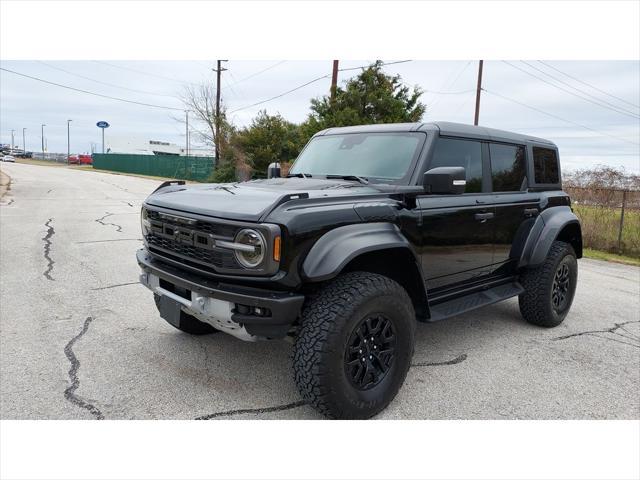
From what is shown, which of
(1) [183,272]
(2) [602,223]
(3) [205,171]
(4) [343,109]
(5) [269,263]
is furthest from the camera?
(3) [205,171]

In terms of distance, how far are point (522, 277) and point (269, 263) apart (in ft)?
10.5

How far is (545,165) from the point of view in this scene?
525cm

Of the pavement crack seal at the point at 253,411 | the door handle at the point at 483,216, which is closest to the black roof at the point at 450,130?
the door handle at the point at 483,216

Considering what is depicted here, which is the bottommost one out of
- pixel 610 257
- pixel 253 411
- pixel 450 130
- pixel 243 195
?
pixel 253 411

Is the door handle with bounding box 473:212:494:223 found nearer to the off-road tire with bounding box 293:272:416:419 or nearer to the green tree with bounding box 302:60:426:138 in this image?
the off-road tire with bounding box 293:272:416:419

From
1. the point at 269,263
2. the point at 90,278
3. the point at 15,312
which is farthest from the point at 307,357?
the point at 90,278

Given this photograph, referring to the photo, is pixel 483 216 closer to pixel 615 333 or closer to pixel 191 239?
pixel 615 333

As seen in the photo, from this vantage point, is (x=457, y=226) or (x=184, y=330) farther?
(x=184, y=330)

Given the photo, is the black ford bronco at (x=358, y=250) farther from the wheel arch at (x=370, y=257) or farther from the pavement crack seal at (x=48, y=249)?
the pavement crack seal at (x=48, y=249)

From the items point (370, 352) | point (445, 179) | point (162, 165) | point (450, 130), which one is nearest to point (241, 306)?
point (370, 352)

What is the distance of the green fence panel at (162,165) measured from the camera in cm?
3706

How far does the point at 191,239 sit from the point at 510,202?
2972 millimetres

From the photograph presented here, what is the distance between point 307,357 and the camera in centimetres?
282

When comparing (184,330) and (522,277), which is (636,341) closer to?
(522,277)
